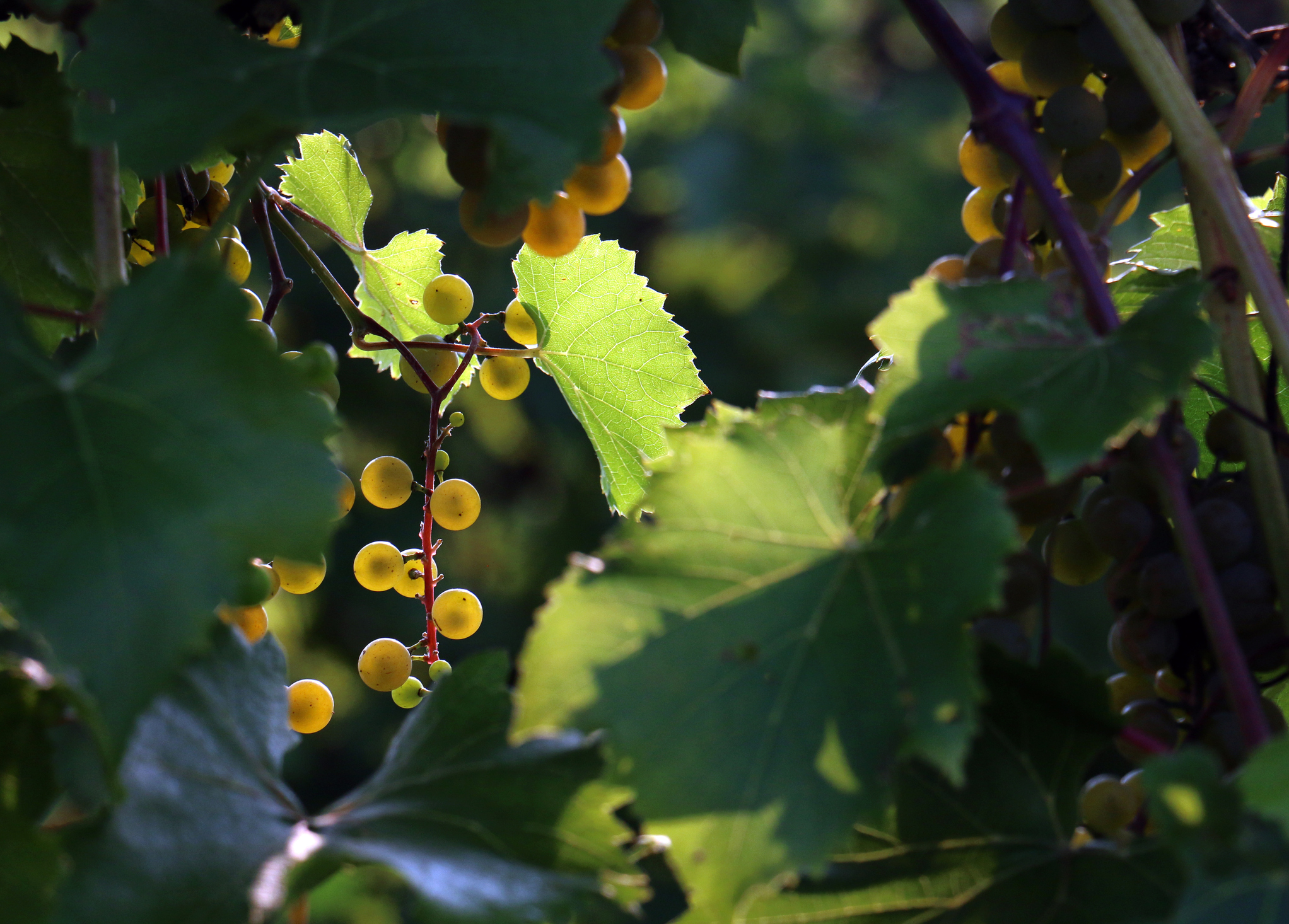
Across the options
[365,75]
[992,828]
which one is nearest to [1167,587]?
[992,828]

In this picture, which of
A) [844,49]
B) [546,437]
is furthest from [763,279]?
[844,49]

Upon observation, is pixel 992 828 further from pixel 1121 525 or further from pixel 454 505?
pixel 454 505

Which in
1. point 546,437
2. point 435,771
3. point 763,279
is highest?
point 435,771

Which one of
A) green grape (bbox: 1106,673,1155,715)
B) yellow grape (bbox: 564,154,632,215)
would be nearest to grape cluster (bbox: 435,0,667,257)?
yellow grape (bbox: 564,154,632,215)

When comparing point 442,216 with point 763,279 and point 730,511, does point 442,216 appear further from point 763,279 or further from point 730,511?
point 730,511

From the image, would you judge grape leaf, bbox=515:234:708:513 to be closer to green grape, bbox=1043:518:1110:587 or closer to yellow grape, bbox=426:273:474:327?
yellow grape, bbox=426:273:474:327

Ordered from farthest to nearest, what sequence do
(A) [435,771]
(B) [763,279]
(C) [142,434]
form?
1. (B) [763,279]
2. (A) [435,771]
3. (C) [142,434]
